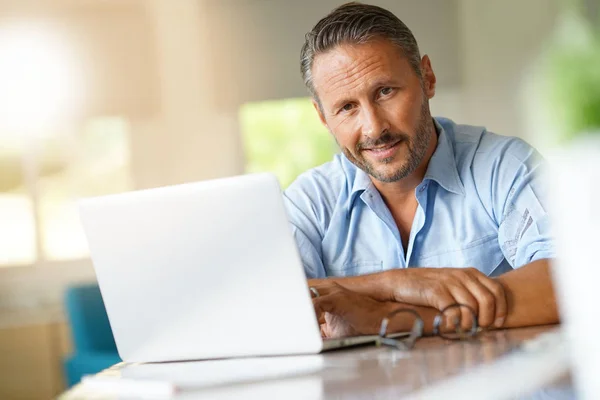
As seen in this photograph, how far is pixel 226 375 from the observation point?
1190mm

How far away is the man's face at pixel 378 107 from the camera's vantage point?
2.03 meters

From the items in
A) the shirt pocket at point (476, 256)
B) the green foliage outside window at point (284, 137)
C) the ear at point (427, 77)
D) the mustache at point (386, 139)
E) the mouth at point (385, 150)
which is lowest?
the shirt pocket at point (476, 256)

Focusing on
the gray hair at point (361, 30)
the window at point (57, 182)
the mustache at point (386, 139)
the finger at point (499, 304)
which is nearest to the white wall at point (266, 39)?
the window at point (57, 182)

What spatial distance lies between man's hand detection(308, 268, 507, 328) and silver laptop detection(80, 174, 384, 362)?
18 cm

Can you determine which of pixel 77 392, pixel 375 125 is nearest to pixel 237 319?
pixel 77 392

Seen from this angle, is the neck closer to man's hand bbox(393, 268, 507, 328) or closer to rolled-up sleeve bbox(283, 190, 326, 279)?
rolled-up sleeve bbox(283, 190, 326, 279)

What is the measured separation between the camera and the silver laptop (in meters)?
1.22

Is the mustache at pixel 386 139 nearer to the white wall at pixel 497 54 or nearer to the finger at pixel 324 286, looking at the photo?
the finger at pixel 324 286

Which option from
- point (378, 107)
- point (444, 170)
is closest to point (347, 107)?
point (378, 107)

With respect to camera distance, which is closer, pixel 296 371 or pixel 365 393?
pixel 365 393

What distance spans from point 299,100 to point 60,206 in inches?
67.1

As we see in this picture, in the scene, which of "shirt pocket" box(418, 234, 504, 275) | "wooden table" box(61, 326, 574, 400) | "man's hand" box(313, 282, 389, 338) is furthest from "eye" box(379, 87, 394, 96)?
"wooden table" box(61, 326, 574, 400)

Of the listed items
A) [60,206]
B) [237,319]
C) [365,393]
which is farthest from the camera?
[60,206]

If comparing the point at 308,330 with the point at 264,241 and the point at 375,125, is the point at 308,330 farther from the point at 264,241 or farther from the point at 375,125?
A: the point at 375,125
